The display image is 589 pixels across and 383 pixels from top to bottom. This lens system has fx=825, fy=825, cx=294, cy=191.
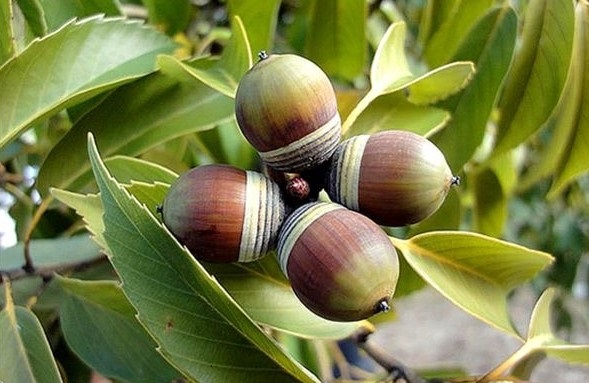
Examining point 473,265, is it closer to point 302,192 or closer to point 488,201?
point 302,192

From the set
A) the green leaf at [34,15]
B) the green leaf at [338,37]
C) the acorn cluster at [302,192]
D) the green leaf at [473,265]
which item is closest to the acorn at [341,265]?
the acorn cluster at [302,192]

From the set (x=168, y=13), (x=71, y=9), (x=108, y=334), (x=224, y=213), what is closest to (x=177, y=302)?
(x=224, y=213)

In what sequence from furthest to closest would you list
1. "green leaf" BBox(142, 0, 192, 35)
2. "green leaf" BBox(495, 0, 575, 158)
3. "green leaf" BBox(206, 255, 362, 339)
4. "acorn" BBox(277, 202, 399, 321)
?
"green leaf" BBox(142, 0, 192, 35), "green leaf" BBox(495, 0, 575, 158), "green leaf" BBox(206, 255, 362, 339), "acorn" BBox(277, 202, 399, 321)

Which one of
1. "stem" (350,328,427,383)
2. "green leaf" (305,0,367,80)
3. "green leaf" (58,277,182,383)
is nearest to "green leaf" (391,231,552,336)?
"stem" (350,328,427,383)

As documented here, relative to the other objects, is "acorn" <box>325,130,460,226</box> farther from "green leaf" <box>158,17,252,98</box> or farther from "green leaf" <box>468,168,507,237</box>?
"green leaf" <box>468,168,507,237</box>

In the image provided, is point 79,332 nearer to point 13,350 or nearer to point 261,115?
point 13,350
